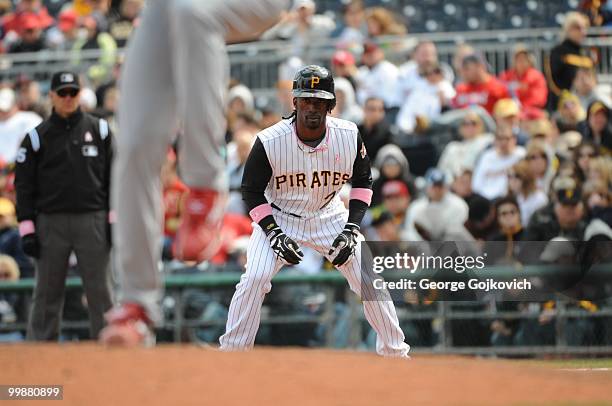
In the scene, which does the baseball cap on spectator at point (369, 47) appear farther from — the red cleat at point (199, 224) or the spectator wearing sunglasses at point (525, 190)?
the red cleat at point (199, 224)

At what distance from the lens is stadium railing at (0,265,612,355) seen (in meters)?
11.9

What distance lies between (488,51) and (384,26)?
4.84 ft

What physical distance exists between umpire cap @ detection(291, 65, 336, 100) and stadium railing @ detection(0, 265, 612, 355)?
304 centimetres

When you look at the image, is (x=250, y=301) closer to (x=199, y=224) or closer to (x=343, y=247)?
(x=343, y=247)

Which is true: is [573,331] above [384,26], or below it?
below

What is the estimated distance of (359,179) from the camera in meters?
9.48

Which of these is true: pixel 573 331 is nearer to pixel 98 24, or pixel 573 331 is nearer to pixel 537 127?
pixel 537 127

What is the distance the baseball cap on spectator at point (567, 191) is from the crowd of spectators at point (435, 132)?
0.01 meters

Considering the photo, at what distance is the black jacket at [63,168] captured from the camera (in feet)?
35.3

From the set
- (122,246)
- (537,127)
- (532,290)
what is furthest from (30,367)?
(537,127)

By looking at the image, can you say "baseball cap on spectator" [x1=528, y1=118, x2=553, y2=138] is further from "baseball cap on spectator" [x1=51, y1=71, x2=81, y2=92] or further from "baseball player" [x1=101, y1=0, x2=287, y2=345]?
"baseball player" [x1=101, y1=0, x2=287, y2=345]

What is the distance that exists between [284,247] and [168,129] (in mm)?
3631

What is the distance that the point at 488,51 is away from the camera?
16.1 meters

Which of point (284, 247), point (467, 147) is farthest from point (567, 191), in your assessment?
point (284, 247)
